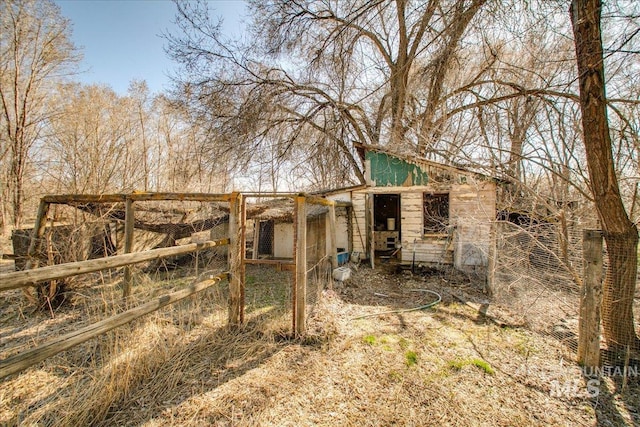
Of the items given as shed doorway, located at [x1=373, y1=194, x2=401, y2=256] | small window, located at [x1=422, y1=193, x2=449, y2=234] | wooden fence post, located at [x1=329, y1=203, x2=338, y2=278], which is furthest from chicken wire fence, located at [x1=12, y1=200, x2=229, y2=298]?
small window, located at [x1=422, y1=193, x2=449, y2=234]

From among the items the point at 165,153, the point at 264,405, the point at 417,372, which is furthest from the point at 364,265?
the point at 165,153

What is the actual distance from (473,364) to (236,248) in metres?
3.09

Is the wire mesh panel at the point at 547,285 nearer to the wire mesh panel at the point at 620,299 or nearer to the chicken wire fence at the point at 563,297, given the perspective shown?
the chicken wire fence at the point at 563,297

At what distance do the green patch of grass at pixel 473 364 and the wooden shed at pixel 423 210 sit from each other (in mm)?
4169

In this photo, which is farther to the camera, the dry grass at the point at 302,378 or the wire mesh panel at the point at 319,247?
the wire mesh panel at the point at 319,247

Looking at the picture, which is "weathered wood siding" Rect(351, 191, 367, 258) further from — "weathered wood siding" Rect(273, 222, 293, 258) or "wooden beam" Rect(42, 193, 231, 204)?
"wooden beam" Rect(42, 193, 231, 204)

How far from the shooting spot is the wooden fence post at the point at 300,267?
129 inches

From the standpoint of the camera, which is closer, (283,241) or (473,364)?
(473,364)

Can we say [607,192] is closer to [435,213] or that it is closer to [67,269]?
[67,269]

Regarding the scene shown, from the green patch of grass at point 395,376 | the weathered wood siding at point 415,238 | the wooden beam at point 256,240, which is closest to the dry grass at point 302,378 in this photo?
the green patch of grass at point 395,376

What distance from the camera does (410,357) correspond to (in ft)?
10.1

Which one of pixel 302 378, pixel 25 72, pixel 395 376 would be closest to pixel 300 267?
pixel 302 378

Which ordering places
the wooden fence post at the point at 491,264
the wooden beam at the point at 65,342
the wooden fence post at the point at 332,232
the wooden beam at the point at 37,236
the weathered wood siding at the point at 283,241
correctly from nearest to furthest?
the wooden beam at the point at 65,342
the wooden beam at the point at 37,236
the wooden fence post at the point at 491,264
the wooden fence post at the point at 332,232
the weathered wood siding at the point at 283,241

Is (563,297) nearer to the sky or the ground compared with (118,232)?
nearer to the ground
